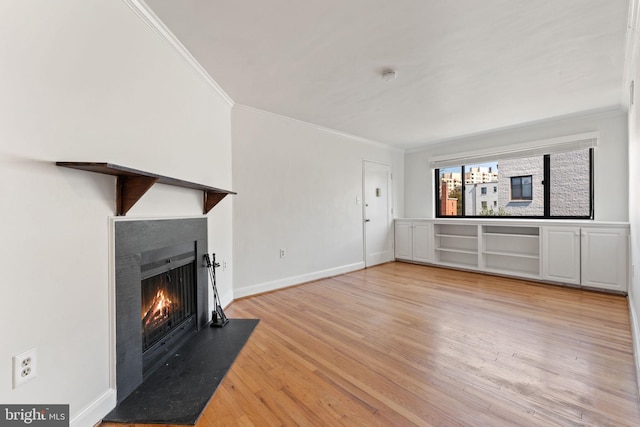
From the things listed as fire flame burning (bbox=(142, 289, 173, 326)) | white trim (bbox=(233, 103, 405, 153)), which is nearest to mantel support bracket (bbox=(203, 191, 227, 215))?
fire flame burning (bbox=(142, 289, 173, 326))

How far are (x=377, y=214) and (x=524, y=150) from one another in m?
2.57

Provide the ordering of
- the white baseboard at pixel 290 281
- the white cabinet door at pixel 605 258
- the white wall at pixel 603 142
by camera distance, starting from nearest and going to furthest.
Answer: the white cabinet door at pixel 605 258
the white baseboard at pixel 290 281
the white wall at pixel 603 142

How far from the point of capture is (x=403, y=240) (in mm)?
5715

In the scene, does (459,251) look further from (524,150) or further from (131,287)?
(131,287)

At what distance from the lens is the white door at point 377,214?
5219mm

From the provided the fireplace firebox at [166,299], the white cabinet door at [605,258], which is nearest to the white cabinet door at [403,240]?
the white cabinet door at [605,258]

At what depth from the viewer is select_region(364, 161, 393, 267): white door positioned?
5219 mm

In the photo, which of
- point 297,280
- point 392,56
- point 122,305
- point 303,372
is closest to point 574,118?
point 392,56

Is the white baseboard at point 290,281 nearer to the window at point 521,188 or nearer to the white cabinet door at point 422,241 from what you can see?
the white cabinet door at point 422,241

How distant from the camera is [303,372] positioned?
1879 millimetres

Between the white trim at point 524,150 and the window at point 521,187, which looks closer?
the white trim at point 524,150

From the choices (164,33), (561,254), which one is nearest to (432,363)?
(164,33)

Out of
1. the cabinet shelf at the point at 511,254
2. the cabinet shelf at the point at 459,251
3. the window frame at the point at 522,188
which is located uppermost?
the window frame at the point at 522,188

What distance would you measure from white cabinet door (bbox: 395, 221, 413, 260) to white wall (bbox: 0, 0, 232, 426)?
15.6ft
